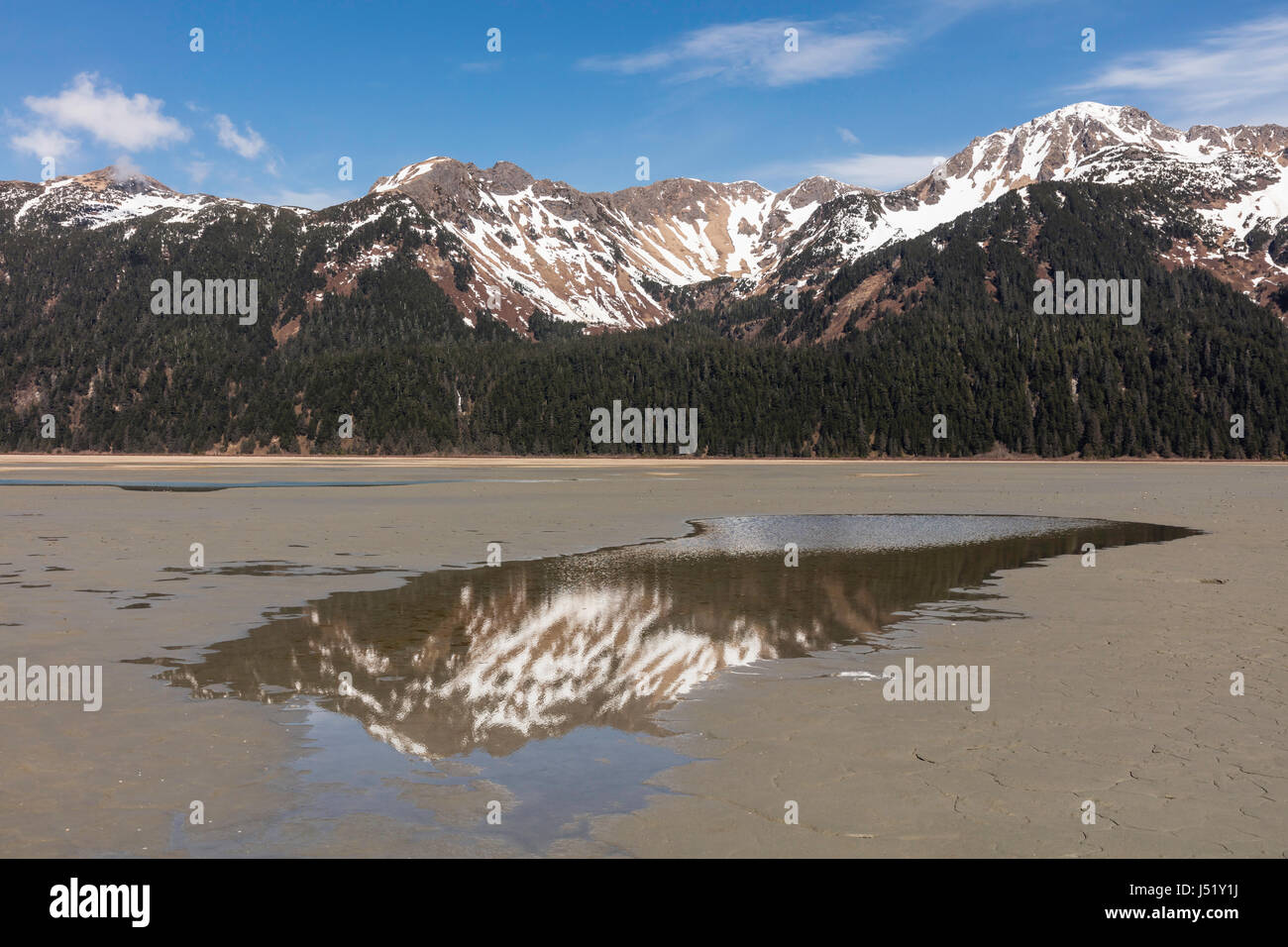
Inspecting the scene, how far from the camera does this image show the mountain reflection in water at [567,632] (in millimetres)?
14609

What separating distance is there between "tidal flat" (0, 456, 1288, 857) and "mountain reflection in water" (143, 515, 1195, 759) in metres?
0.11

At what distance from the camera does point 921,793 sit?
10.7 m

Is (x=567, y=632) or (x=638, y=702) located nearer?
(x=638, y=702)

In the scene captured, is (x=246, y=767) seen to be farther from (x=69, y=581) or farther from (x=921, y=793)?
(x=69, y=581)

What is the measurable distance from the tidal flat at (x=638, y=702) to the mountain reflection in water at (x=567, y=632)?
0.37ft

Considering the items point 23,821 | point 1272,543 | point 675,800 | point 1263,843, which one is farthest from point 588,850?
point 1272,543

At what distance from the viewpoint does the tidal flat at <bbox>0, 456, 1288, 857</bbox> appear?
973cm

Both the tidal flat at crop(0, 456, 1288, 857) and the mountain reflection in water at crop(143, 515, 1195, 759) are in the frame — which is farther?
the mountain reflection in water at crop(143, 515, 1195, 759)

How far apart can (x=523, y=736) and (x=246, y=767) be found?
351 centimetres

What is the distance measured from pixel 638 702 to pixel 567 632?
5.71 meters

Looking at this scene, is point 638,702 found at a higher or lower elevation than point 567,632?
lower

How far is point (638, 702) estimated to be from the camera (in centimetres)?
1511

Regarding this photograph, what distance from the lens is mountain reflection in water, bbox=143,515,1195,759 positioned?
575 inches

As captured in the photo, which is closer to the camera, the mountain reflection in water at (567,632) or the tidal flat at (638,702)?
the tidal flat at (638,702)
